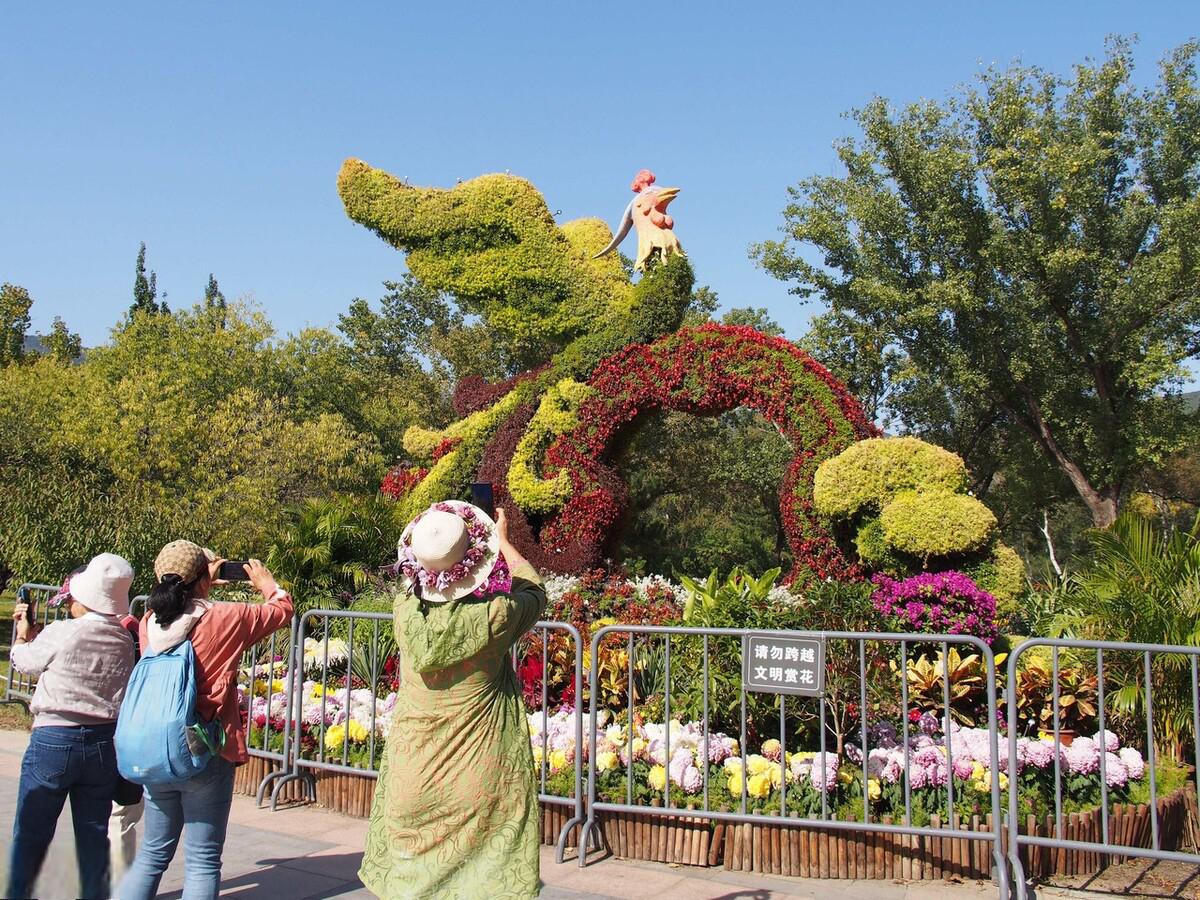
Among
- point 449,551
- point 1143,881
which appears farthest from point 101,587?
point 1143,881

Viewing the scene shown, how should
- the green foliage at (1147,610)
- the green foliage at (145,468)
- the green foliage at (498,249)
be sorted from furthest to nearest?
1. the green foliage at (145,468)
2. the green foliage at (498,249)
3. the green foliage at (1147,610)

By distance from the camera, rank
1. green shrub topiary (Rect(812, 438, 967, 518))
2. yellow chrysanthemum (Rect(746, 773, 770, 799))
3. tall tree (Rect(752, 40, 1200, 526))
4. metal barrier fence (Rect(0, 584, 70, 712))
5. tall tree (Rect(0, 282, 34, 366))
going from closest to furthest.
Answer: yellow chrysanthemum (Rect(746, 773, 770, 799))
metal barrier fence (Rect(0, 584, 70, 712))
green shrub topiary (Rect(812, 438, 967, 518))
tall tree (Rect(752, 40, 1200, 526))
tall tree (Rect(0, 282, 34, 366))

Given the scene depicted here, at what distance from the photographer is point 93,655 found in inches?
160

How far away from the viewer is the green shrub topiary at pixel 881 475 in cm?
930

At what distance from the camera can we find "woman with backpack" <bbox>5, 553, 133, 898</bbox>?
12.9 feet

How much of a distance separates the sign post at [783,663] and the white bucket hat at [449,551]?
7.32ft

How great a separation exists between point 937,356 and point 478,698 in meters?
19.4

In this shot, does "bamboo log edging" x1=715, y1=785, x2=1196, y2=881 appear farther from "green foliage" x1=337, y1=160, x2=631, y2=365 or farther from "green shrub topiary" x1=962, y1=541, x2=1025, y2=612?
"green foliage" x1=337, y1=160, x2=631, y2=365

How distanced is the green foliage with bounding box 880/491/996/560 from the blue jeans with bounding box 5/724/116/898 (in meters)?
6.87

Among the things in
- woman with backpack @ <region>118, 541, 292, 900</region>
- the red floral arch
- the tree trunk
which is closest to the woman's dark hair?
woman with backpack @ <region>118, 541, 292, 900</region>

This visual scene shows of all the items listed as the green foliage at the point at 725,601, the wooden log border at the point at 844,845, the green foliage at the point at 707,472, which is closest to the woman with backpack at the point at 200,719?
the wooden log border at the point at 844,845

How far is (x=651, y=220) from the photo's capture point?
1155cm

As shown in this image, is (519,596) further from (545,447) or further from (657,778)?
(545,447)

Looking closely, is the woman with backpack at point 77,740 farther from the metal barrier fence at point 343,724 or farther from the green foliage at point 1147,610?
the green foliage at point 1147,610
